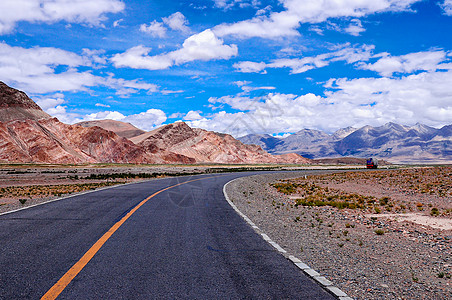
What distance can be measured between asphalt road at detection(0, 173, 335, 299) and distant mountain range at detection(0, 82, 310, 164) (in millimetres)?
90927

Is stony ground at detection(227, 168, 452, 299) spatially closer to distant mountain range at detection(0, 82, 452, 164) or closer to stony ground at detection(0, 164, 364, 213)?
stony ground at detection(0, 164, 364, 213)

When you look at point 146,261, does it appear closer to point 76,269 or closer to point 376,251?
point 76,269

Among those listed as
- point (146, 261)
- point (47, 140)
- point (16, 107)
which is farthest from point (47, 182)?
point (16, 107)

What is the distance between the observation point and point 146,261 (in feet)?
20.2

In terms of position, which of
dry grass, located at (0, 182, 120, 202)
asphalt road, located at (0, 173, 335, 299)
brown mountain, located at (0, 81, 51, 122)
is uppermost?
brown mountain, located at (0, 81, 51, 122)

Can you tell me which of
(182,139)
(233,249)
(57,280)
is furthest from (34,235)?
(182,139)

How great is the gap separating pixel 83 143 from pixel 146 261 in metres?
119

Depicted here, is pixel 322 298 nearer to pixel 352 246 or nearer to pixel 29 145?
pixel 352 246

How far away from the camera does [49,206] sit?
506 inches

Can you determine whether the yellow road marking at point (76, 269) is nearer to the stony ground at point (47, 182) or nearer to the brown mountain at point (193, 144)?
the stony ground at point (47, 182)

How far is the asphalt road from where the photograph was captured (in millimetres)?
4871

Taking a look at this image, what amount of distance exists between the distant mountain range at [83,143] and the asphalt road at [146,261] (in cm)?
9093

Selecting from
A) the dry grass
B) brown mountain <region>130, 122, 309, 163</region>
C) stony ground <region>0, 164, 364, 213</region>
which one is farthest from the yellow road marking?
brown mountain <region>130, 122, 309, 163</region>

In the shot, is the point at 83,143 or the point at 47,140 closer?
the point at 47,140
